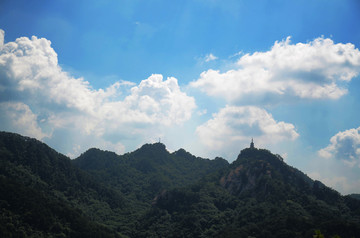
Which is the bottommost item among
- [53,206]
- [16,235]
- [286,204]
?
[16,235]

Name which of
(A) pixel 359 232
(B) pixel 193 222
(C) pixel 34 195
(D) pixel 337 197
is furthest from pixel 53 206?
(D) pixel 337 197

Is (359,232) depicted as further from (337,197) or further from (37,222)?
(37,222)

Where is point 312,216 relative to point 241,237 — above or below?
above

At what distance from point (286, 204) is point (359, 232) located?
63.9m

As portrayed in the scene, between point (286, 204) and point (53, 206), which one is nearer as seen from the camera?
point (53, 206)

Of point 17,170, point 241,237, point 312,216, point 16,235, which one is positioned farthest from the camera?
point 17,170

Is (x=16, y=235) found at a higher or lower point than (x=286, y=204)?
lower

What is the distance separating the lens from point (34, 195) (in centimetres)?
A: 16175

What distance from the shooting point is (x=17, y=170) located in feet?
646

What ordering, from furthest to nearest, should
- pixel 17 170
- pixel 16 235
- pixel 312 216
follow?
1. pixel 17 170
2. pixel 312 216
3. pixel 16 235

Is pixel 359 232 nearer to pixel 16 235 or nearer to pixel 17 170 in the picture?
pixel 16 235

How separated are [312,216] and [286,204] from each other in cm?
2233

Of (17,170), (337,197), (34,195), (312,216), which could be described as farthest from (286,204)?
(17,170)

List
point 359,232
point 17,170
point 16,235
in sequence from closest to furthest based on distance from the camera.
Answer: point 359,232 < point 16,235 < point 17,170
